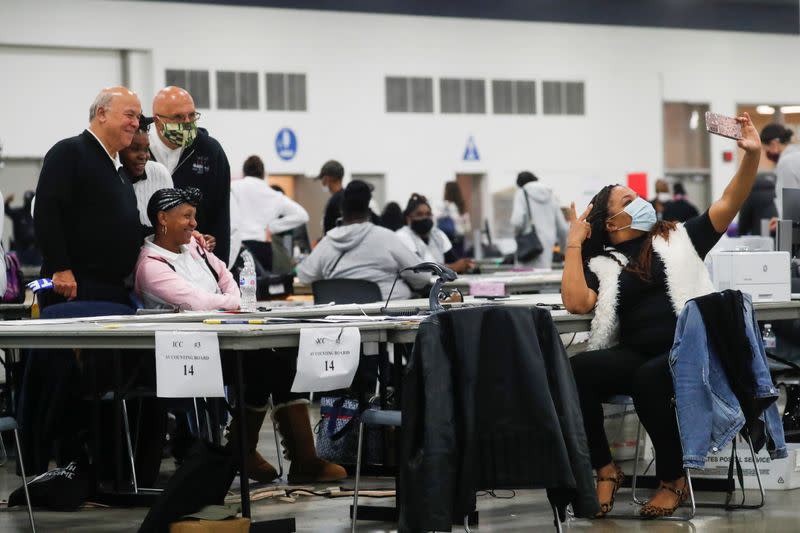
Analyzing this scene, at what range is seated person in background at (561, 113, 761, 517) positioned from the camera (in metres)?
4.53

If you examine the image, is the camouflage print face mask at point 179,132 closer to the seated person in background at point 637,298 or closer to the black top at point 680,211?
the seated person in background at point 637,298

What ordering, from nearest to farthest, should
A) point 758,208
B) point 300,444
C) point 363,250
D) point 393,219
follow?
point 300,444, point 363,250, point 758,208, point 393,219

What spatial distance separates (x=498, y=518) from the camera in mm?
4551

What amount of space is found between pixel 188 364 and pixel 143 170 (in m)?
1.88

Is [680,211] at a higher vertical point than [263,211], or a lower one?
lower

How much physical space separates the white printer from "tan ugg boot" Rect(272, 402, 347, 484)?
1.63 m

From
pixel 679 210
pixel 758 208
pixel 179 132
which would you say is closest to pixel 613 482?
pixel 179 132

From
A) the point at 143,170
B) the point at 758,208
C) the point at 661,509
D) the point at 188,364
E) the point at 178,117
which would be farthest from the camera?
the point at 758,208

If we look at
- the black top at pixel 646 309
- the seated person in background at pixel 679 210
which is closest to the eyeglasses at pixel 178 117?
the black top at pixel 646 309

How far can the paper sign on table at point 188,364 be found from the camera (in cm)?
379

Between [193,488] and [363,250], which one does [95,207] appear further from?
[363,250]

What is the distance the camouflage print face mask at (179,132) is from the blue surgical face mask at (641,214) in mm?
1937

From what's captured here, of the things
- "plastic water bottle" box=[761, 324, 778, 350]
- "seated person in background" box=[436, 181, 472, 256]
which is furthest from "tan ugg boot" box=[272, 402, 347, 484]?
"seated person in background" box=[436, 181, 472, 256]

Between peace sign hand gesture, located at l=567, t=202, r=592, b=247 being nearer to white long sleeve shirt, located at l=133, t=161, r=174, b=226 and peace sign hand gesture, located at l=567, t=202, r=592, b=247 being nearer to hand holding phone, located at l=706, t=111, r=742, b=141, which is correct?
hand holding phone, located at l=706, t=111, r=742, b=141
